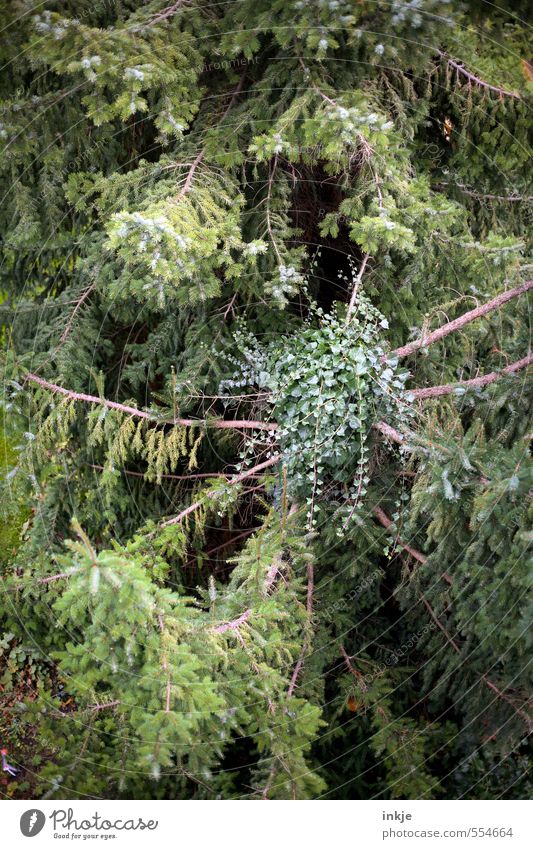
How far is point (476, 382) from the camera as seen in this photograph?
101 inches

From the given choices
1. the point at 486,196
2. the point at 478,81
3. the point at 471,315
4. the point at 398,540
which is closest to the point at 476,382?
the point at 471,315

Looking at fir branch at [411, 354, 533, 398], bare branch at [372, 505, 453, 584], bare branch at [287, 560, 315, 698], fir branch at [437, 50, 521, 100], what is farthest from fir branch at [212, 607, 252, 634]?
fir branch at [437, 50, 521, 100]

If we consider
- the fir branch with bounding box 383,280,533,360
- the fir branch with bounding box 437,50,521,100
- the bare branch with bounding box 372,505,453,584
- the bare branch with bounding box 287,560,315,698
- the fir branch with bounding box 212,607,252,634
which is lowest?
the bare branch with bounding box 287,560,315,698

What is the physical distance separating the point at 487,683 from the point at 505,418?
1023 millimetres

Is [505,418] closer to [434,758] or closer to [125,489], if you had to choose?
[434,758]

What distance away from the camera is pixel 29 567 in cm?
336

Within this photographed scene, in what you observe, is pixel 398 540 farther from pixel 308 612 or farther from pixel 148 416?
pixel 148 416

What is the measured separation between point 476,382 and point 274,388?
746 mm

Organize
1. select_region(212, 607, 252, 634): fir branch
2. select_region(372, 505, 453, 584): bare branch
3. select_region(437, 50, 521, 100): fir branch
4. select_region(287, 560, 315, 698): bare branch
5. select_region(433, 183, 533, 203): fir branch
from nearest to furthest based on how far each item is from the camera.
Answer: select_region(212, 607, 252, 634): fir branch
select_region(287, 560, 315, 698): bare branch
select_region(372, 505, 453, 584): bare branch
select_region(437, 50, 521, 100): fir branch
select_region(433, 183, 533, 203): fir branch

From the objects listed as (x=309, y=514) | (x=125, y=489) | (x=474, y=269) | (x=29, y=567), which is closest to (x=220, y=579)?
(x=125, y=489)

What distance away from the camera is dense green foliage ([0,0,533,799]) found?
7.55 feet

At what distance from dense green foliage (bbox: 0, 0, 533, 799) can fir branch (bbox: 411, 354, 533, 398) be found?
0.02m

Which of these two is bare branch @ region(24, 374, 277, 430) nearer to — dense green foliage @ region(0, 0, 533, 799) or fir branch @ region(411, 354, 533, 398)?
dense green foliage @ region(0, 0, 533, 799)

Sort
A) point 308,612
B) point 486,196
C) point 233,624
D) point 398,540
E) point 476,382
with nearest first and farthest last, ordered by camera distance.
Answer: point 233,624
point 476,382
point 308,612
point 398,540
point 486,196
